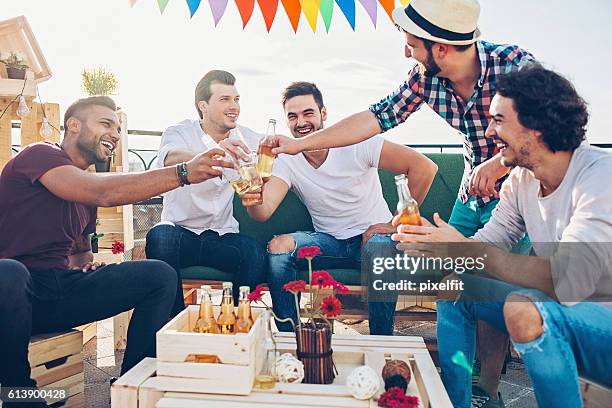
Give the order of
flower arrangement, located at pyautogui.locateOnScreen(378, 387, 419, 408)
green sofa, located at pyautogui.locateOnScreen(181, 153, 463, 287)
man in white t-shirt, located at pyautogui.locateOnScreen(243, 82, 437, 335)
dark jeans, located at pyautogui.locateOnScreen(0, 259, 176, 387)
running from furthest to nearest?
1. green sofa, located at pyautogui.locateOnScreen(181, 153, 463, 287)
2. man in white t-shirt, located at pyautogui.locateOnScreen(243, 82, 437, 335)
3. dark jeans, located at pyautogui.locateOnScreen(0, 259, 176, 387)
4. flower arrangement, located at pyautogui.locateOnScreen(378, 387, 419, 408)

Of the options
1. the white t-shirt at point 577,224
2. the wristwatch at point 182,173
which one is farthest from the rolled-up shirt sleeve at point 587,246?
the wristwatch at point 182,173

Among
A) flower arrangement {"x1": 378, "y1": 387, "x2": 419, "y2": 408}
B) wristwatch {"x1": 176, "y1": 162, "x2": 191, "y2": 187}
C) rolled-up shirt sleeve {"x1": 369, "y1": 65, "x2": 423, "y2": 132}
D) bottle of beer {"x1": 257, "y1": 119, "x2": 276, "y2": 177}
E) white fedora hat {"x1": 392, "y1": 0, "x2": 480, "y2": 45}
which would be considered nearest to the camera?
flower arrangement {"x1": 378, "y1": 387, "x2": 419, "y2": 408}

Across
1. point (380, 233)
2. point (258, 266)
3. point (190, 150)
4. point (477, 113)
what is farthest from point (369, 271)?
point (190, 150)

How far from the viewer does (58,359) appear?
2041mm

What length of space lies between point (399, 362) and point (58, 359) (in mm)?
1280

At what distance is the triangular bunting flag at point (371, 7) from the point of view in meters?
3.53

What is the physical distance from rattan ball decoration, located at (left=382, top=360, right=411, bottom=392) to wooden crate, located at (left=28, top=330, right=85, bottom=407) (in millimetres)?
1216

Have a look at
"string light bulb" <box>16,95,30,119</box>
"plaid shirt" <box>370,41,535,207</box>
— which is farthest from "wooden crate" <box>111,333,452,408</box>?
"string light bulb" <box>16,95,30,119</box>

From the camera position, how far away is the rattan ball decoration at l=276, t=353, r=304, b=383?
4.96 feet

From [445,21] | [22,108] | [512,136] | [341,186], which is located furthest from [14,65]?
[512,136]

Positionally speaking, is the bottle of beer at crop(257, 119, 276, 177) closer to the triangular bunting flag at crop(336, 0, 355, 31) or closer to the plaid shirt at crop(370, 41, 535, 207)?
the plaid shirt at crop(370, 41, 535, 207)

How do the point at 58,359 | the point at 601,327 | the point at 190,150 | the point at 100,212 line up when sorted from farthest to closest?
the point at 100,212, the point at 190,150, the point at 58,359, the point at 601,327

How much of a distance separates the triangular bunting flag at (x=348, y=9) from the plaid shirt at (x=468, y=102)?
1116 millimetres

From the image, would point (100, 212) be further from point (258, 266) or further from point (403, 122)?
point (403, 122)
